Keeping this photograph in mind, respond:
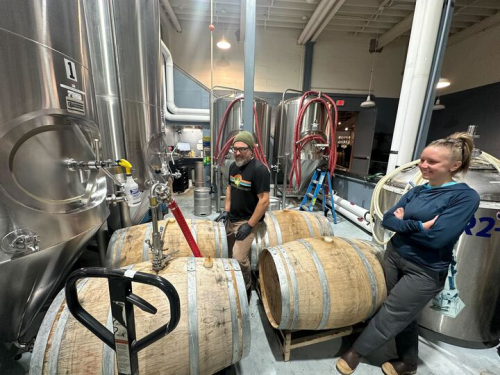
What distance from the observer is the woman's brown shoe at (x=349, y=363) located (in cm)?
143

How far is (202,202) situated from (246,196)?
84.7 inches

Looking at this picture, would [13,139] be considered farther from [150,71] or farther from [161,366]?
[150,71]

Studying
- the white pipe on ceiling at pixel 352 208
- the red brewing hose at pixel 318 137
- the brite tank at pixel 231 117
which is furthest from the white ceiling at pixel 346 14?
the white pipe on ceiling at pixel 352 208

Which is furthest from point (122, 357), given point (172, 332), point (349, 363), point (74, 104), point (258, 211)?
point (349, 363)

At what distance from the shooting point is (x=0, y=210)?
85 centimetres

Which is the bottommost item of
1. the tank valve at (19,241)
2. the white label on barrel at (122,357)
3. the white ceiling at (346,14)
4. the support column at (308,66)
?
the white label on barrel at (122,357)

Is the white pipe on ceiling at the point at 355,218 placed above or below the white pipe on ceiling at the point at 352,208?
below

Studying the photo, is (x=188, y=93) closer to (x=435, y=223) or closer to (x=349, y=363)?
(x=435, y=223)

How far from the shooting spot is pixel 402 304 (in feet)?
4.23

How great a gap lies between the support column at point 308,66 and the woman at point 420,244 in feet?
20.8

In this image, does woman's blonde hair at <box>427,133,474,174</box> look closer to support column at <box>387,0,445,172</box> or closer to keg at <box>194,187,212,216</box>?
support column at <box>387,0,445,172</box>

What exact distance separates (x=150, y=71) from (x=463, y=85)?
8361 mm

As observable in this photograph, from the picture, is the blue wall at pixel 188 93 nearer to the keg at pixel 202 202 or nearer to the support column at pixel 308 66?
the keg at pixel 202 202

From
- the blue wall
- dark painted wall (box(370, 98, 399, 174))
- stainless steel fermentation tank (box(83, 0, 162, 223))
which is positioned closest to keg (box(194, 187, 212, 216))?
stainless steel fermentation tank (box(83, 0, 162, 223))
